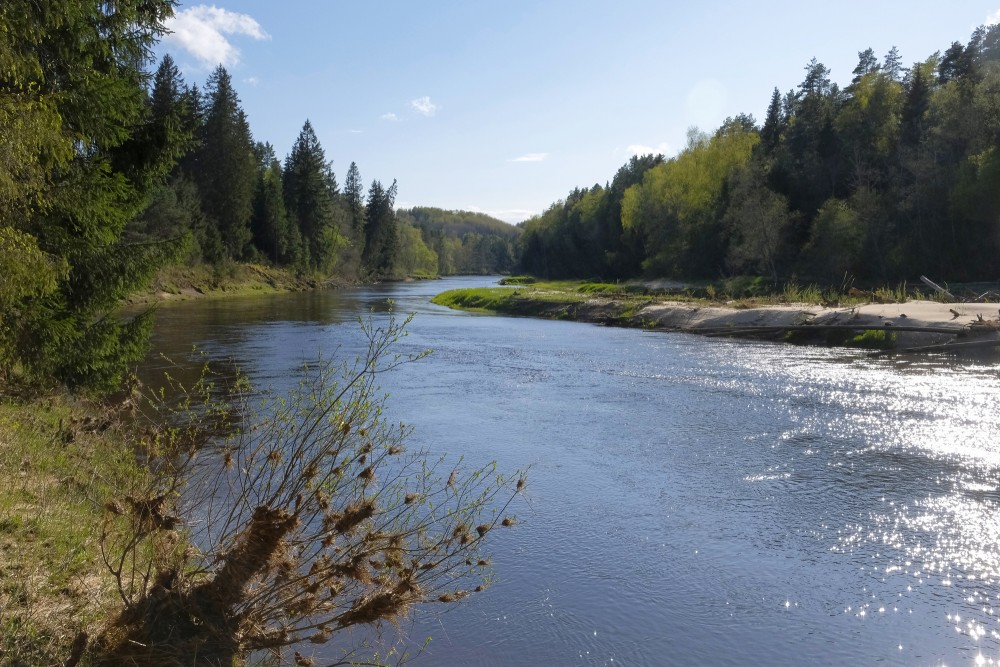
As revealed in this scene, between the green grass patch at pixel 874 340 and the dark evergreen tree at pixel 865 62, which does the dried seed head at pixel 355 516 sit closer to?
the green grass patch at pixel 874 340

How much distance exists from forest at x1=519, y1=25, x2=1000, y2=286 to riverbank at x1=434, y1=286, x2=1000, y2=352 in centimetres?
1456

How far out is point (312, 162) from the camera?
9706 cm

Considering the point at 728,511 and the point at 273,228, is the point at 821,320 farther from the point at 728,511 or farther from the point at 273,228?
the point at 273,228

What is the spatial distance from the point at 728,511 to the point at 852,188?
2220 inches

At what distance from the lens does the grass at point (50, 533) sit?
4.84m

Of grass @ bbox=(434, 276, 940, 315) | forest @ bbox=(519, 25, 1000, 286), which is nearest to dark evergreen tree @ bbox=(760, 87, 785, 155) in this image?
forest @ bbox=(519, 25, 1000, 286)

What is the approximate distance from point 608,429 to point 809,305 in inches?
929

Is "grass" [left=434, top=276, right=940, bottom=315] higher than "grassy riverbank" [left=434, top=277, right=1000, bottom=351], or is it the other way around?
"grass" [left=434, top=276, right=940, bottom=315]

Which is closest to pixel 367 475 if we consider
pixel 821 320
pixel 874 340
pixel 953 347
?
pixel 953 347

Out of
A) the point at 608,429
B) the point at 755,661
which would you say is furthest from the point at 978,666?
the point at 608,429

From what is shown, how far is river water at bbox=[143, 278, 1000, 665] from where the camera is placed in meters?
6.99

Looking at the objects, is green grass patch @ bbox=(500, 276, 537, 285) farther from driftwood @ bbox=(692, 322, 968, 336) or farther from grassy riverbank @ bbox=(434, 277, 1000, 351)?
driftwood @ bbox=(692, 322, 968, 336)

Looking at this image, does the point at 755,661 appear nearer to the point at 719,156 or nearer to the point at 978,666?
the point at 978,666

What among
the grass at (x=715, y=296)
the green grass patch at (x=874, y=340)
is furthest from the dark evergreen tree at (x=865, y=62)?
the green grass patch at (x=874, y=340)
